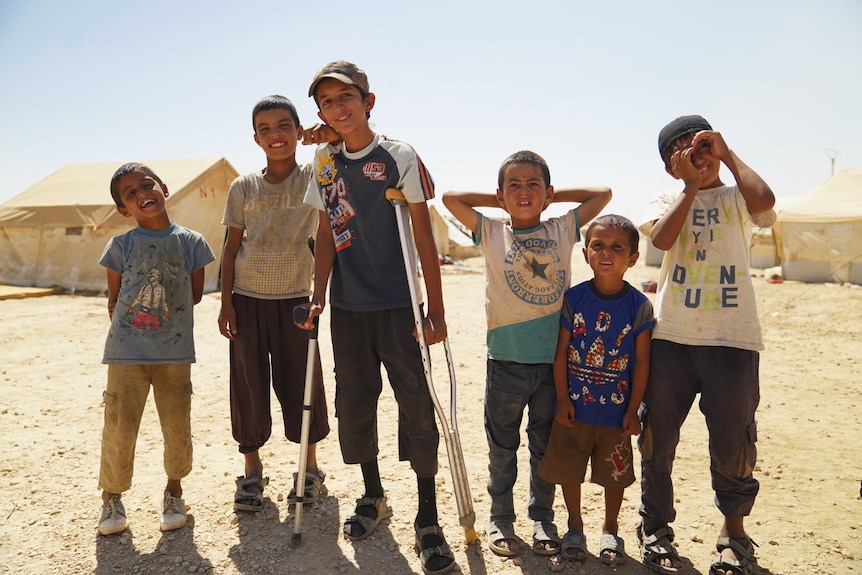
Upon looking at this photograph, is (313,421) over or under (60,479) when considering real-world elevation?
over

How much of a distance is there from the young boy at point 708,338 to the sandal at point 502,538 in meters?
0.68

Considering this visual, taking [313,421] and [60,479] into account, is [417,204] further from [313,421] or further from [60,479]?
[60,479]

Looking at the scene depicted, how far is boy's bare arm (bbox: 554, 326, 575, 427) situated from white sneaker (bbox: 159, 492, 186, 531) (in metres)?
2.25

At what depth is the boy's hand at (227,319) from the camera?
3.58 meters

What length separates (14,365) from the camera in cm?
708

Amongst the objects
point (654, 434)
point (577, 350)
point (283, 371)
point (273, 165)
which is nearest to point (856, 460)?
point (654, 434)

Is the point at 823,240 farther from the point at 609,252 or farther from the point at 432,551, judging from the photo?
the point at 432,551

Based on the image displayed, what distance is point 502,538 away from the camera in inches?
121

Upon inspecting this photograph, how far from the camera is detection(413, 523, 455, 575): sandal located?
2881mm

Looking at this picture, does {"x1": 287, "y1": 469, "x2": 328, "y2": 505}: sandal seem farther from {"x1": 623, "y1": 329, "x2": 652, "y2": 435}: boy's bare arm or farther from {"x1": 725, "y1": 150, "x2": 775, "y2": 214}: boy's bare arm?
{"x1": 725, "y1": 150, "x2": 775, "y2": 214}: boy's bare arm

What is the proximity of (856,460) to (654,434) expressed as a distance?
8.43ft

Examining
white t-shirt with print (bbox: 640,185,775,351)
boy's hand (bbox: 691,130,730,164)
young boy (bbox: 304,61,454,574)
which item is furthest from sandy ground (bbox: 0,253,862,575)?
boy's hand (bbox: 691,130,730,164)

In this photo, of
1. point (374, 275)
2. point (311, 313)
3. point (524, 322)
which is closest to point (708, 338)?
point (524, 322)

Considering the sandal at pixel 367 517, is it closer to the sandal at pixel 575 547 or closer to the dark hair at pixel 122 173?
the sandal at pixel 575 547
